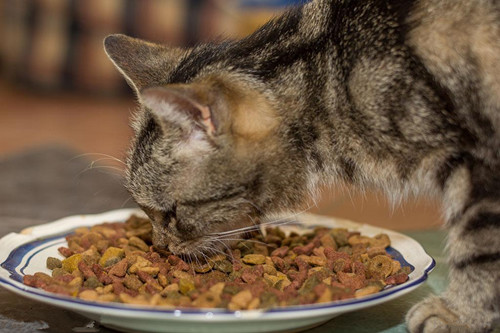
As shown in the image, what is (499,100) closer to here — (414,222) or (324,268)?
(324,268)

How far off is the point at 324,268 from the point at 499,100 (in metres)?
0.48

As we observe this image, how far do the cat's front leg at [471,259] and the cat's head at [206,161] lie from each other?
0.37 m

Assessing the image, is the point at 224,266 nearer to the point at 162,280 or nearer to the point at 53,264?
the point at 162,280

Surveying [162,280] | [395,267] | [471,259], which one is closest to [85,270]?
[162,280]

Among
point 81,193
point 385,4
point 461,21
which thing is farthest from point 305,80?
point 81,193

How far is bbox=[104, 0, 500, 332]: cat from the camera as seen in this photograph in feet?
4.26

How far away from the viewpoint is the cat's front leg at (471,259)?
1299mm

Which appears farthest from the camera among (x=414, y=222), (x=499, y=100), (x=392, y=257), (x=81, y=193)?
(x=81, y=193)

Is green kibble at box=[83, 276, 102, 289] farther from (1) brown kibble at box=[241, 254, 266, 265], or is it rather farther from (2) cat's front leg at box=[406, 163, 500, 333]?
(2) cat's front leg at box=[406, 163, 500, 333]

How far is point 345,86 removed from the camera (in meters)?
1.41

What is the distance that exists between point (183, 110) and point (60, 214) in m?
1.22

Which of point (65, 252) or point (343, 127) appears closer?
point (343, 127)

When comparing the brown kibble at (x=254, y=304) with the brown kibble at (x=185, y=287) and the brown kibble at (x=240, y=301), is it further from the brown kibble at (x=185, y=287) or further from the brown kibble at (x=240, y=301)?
the brown kibble at (x=185, y=287)

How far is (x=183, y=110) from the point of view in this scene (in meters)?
1.33
